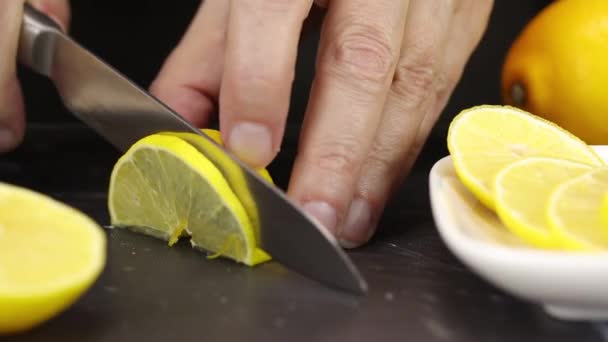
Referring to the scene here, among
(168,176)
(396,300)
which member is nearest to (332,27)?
(168,176)

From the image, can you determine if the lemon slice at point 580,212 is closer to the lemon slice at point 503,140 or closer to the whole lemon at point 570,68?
the lemon slice at point 503,140

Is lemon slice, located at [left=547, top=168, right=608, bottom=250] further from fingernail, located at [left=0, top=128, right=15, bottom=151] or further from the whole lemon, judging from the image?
fingernail, located at [left=0, top=128, right=15, bottom=151]

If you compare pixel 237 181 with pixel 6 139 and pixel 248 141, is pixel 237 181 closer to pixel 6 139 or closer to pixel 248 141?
pixel 248 141

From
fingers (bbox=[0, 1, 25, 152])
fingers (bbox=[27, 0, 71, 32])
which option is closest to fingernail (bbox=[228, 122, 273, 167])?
fingers (bbox=[0, 1, 25, 152])

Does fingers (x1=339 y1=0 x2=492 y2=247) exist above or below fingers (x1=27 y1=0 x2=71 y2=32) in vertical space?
above

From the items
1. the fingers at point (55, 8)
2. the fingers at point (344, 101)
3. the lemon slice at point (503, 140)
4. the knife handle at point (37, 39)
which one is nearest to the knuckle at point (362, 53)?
the fingers at point (344, 101)

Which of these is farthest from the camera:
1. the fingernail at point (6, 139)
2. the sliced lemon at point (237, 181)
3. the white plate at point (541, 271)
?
the fingernail at point (6, 139)

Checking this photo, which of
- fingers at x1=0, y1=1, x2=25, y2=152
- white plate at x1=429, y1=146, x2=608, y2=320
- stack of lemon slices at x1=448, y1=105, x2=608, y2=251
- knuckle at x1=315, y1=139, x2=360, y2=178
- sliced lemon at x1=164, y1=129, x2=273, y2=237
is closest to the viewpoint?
white plate at x1=429, y1=146, x2=608, y2=320
